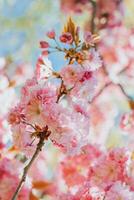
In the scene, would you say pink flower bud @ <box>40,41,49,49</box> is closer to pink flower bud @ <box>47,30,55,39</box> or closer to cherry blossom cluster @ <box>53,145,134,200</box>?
pink flower bud @ <box>47,30,55,39</box>

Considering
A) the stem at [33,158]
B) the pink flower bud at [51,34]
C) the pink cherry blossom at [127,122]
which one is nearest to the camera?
the stem at [33,158]

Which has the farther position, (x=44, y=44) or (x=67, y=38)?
(x=44, y=44)

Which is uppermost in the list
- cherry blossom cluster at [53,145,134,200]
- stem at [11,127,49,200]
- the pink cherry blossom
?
the pink cherry blossom

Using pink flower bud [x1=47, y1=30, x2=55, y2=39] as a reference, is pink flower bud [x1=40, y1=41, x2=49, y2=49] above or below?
below

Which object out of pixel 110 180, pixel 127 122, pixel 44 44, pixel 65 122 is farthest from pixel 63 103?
pixel 127 122

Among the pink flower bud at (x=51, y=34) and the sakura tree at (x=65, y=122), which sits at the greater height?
the pink flower bud at (x=51, y=34)

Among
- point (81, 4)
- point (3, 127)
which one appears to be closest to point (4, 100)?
point (3, 127)

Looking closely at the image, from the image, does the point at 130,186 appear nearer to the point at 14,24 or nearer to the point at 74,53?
the point at 74,53

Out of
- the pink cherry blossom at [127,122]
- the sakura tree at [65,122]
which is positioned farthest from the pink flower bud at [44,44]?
the pink cherry blossom at [127,122]

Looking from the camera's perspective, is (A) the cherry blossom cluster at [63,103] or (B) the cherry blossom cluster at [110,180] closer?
(A) the cherry blossom cluster at [63,103]

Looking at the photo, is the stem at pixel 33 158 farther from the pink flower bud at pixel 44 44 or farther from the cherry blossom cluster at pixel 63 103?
the pink flower bud at pixel 44 44

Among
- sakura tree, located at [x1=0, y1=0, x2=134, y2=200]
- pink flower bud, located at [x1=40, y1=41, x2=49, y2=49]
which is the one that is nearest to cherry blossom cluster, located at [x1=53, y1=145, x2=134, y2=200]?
sakura tree, located at [x1=0, y1=0, x2=134, y2=200]

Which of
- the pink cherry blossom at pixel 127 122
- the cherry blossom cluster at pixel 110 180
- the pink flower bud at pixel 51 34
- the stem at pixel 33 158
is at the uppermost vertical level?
the pink cherry blossom at pixel 127 122

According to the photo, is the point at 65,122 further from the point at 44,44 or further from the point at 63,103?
the point at 44,44
